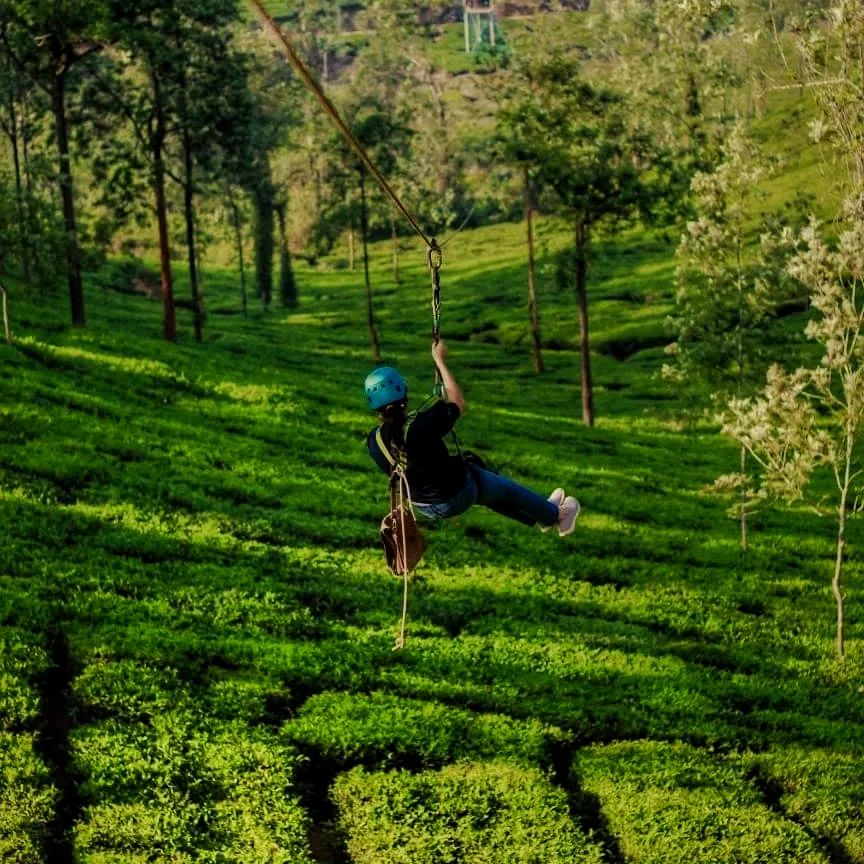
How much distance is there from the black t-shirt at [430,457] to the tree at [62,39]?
3421cm

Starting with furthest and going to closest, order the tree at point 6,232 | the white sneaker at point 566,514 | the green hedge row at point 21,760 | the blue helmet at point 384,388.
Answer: the tree at point 6,232 → the white sneaker at point 566,514 → the green hedge row at point 21,760 → the blue helmet at point 384,388

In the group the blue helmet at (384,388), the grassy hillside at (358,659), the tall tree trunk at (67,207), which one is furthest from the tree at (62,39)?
the blue helmet at (384,388)

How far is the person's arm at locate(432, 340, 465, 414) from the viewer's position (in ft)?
42.8

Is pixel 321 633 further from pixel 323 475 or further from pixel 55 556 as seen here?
pixel 323 475

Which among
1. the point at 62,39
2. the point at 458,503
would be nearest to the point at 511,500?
the point at 458,503

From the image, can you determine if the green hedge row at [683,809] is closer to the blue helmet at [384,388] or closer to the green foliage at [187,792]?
the green foliage at [187,792]

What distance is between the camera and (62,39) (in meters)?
46.8

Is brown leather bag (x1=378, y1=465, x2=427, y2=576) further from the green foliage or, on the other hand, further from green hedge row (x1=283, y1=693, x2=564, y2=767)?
green hedge row (x1=283, y1=693, x2=564, y2=767)

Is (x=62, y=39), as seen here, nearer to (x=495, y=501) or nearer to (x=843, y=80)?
(x=843, y=80)

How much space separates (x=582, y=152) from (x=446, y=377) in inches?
1497

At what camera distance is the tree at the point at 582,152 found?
160 feet

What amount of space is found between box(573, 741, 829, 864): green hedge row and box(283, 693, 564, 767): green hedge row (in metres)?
1.07

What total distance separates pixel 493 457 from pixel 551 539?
8.74 meters

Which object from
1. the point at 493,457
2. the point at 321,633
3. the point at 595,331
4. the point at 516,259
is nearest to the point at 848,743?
the point at 321,633
